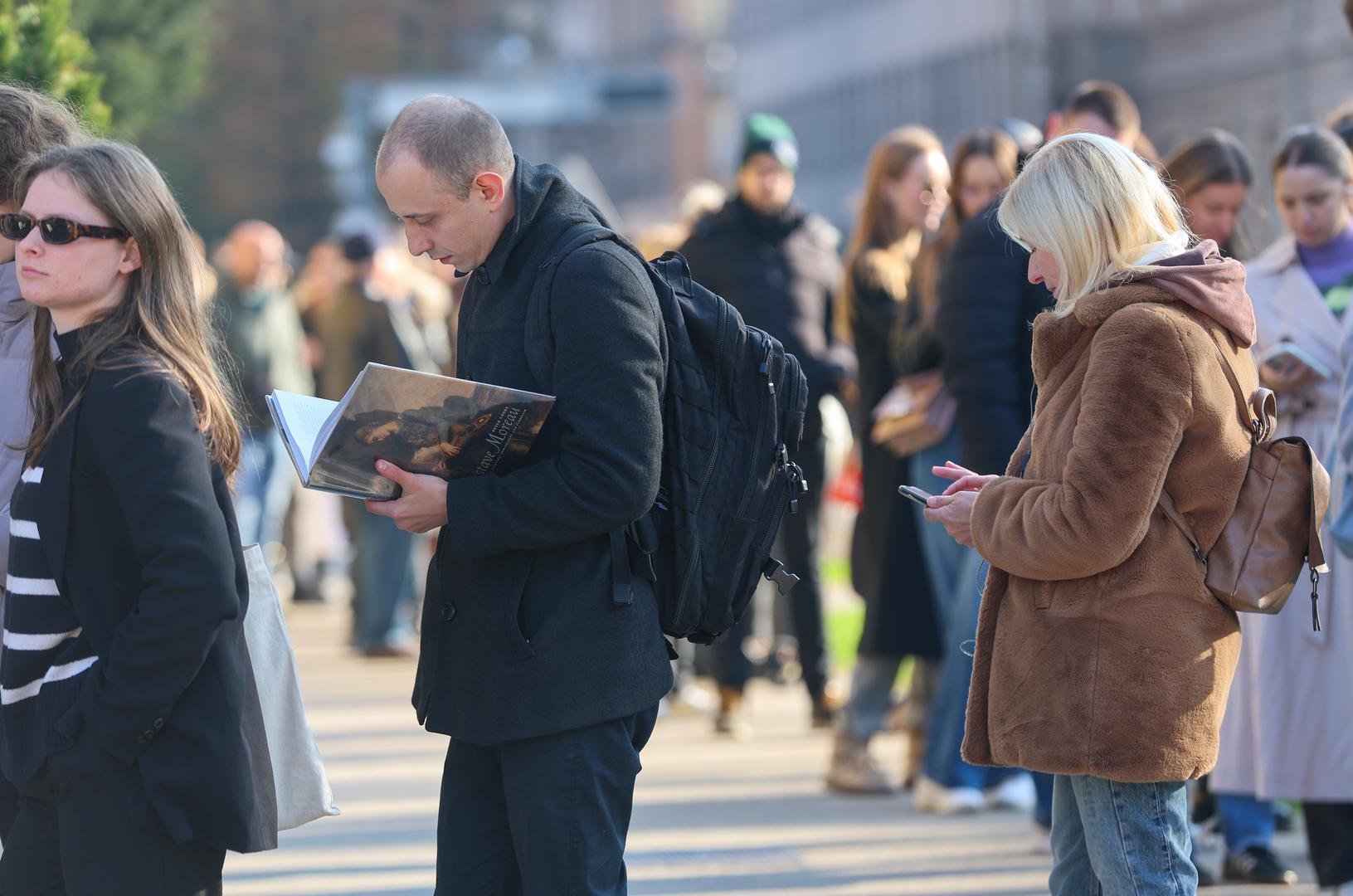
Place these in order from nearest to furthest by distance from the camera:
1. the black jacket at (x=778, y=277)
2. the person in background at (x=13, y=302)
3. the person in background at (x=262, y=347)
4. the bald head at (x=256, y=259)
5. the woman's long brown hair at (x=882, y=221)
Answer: the person in background at (x=13, y=302)
the woman's long brown hair at (x=882, y=221)
the black jacket at (x=778, y=277)
the person in background at (x=262, y=347)
the bald head at (x=256, y=259)

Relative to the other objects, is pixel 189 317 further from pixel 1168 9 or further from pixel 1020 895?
pixel 1168 9

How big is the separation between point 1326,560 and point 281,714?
10.9 ft

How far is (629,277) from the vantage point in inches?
154

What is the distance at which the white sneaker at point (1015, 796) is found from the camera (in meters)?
7.37

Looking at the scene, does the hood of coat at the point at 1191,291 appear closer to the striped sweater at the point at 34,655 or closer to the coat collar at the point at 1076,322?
the coat collar at the point at 1076,322

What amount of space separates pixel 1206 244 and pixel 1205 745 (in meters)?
0.97

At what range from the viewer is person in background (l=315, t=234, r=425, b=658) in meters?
11.8

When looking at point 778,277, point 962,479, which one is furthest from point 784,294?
point 962,479

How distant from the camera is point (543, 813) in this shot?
391 cm

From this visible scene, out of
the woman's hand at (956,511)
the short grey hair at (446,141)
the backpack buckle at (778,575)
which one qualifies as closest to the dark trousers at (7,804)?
the short grey hair at (446,141)

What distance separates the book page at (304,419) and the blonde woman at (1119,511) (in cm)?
129

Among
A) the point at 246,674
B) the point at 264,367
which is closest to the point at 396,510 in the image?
the point at 246,674

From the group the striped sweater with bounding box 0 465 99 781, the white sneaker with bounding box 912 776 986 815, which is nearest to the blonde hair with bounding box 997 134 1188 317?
the striped sweater with bounding box 0 465 99 781

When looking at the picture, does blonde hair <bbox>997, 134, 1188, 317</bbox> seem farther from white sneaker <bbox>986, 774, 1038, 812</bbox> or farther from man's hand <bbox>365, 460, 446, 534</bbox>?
white sneaker <bbox>986, 774, 1038, 812</bbox>
